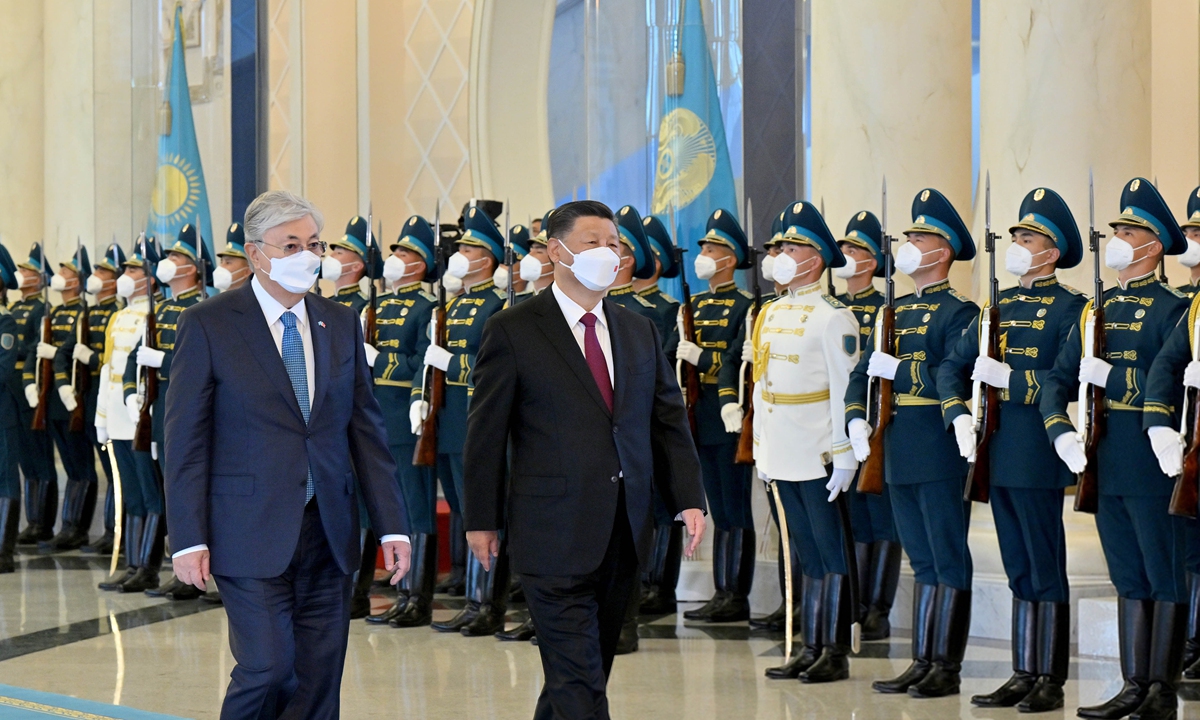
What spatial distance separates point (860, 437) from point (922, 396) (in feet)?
0.85

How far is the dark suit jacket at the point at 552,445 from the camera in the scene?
3.51 meters

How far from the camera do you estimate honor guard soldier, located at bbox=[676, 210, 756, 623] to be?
6.54m

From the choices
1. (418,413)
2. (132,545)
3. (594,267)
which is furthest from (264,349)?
(132,545)

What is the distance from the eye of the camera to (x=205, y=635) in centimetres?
657

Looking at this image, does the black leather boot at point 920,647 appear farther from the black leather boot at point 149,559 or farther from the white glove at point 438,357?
the black leather boot at point 149,559

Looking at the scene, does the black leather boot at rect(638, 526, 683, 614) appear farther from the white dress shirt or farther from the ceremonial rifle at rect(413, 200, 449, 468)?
the white dress shirt

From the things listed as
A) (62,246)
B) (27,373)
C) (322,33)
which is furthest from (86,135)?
(27,373)

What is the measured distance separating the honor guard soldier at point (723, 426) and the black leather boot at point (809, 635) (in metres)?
1.17

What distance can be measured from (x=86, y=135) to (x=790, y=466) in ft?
25.0

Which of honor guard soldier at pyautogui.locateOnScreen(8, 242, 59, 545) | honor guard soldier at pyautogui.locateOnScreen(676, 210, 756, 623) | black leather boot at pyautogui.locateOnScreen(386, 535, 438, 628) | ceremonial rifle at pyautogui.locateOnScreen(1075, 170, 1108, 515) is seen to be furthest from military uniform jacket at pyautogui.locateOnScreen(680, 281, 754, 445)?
honor guard soldier at pyautogui.locateOnScreen(8, 242, 59, 545)

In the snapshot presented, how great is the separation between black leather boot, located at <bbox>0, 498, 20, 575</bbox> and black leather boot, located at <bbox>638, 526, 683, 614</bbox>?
3.88 meters

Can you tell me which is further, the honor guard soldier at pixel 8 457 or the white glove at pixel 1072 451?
the honor guard soldier at pixel 8 457

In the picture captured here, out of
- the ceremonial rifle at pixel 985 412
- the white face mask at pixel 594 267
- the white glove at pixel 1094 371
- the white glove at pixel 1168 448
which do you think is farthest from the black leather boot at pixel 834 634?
the white face mask at pixel 594 267

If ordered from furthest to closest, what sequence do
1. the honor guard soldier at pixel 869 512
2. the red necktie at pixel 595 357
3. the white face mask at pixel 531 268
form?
the white face mask at pixel 531 268 → the honor guard soldier at pixel 869 512 → the red necktie at pixel 595 357
